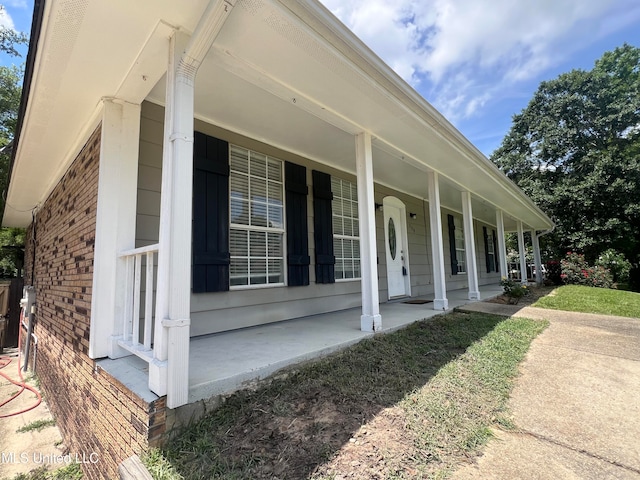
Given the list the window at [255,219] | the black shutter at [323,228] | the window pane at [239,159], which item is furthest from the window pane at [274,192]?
the black shutter at [323,228]

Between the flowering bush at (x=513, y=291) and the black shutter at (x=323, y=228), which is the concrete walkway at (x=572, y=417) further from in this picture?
the black shutter at (x=323, y=228)

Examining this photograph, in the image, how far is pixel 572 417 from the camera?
80.4 inches

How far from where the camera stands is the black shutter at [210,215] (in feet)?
10.6

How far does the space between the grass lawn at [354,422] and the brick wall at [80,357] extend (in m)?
0.31

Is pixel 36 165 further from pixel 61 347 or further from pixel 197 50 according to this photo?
pixel 197 50

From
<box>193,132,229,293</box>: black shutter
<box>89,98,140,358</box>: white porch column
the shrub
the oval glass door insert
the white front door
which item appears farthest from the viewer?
the shrub

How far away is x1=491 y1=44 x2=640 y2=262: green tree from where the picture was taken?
13.0 meters

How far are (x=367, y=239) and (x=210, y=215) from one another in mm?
1762

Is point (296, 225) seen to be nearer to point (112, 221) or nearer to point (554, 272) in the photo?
point (112, 221)

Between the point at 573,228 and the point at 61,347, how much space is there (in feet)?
57.9

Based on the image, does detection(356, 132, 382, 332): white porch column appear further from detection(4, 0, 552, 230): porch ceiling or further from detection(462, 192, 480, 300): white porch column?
detection(462, 192, 480, 300): white porch column

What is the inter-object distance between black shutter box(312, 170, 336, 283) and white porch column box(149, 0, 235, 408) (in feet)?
9.50

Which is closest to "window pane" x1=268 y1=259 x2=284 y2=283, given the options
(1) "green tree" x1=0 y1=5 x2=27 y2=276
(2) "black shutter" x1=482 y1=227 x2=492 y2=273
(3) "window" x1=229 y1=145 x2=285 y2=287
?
(3) "window" x1=229 y1=145 x2=285 y2=287

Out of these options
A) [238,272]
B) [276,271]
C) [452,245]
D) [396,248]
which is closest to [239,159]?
[238,272]
